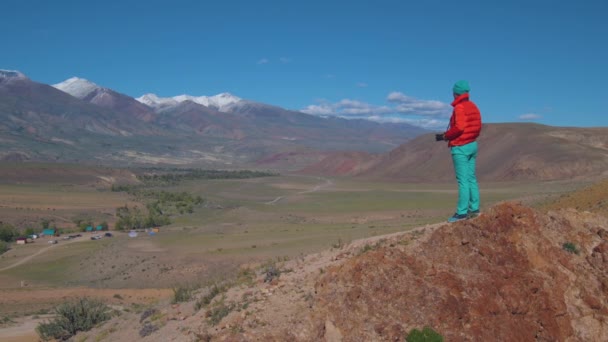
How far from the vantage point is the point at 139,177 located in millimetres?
113125

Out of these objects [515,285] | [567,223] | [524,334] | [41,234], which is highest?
[567,223]

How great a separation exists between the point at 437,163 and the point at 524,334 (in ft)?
339

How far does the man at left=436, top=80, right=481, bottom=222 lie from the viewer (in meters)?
9.30

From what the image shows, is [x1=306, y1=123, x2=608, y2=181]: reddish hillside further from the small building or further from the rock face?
A: the rock face

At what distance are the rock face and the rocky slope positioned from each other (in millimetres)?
14

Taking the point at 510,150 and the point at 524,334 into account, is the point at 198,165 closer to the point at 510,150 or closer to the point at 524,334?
the point at 510,150

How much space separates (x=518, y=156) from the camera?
91.4 m

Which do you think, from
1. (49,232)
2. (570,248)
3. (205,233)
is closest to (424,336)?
(570,248)

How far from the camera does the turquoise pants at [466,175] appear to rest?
375 inches

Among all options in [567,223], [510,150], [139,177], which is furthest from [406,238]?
[139,177]

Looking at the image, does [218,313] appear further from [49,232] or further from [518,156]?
[518,156]

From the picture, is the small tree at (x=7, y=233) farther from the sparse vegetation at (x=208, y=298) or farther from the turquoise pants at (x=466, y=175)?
the turquoise pants at (x=466, y=175)

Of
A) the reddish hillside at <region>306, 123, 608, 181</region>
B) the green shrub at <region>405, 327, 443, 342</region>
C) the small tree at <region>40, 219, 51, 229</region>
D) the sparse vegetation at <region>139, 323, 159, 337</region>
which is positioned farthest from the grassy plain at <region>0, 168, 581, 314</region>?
the reddish hillside at <region>306, 123, 608, 181</region>

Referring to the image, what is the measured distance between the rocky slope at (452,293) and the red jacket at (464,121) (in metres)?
1.31
